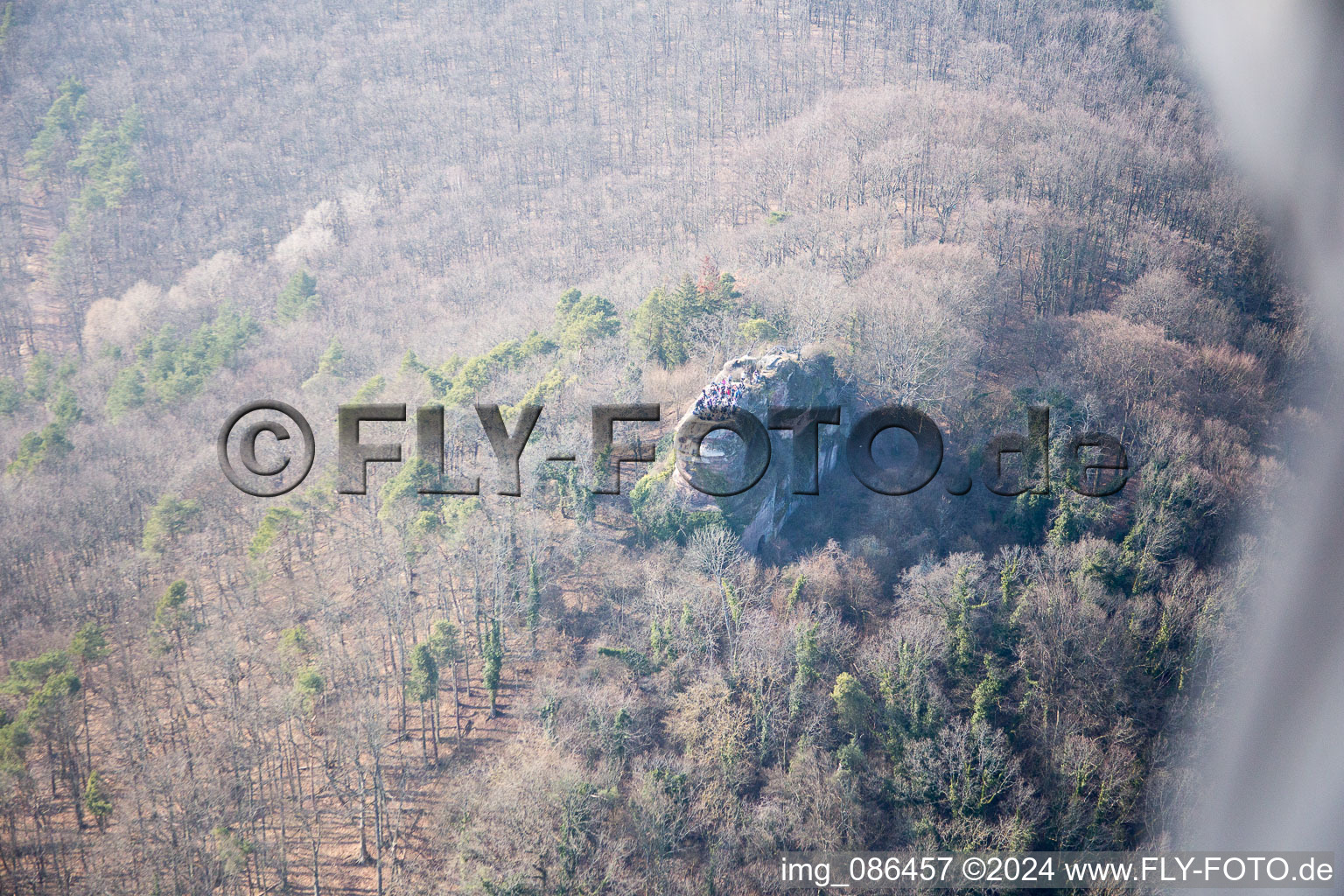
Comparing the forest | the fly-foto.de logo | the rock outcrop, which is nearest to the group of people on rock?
the rock outcrop

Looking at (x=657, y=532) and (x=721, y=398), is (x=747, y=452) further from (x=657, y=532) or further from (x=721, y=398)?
(x=657, y=532)

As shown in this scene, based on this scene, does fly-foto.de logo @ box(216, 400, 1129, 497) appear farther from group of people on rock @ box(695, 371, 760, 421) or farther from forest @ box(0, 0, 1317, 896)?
forest @ box(0, 0, 1317, 896)

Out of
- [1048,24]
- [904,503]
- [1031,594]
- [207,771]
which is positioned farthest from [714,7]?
[207,771]

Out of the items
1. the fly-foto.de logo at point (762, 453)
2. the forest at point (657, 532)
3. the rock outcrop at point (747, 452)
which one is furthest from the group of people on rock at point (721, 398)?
the forest at point (657, 532)

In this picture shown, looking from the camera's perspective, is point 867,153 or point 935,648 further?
point 867,153

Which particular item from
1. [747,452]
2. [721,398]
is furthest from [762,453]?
[721,398]

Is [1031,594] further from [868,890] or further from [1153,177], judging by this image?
[1153,177]

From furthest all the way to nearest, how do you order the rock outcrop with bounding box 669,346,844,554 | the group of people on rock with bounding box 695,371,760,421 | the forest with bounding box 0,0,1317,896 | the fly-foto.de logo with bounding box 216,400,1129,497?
the fly-foto.de logo with bounding box 216,400,1129,497 → the rock outcrop with bounding box 669,346,844,554 → the group of people on rock with bounding box 695,371,760,421 → the forest with bounding box 0,0,1317,896
